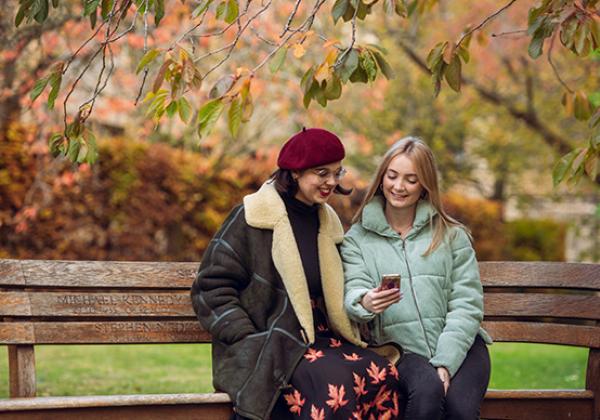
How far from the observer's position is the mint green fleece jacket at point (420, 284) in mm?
4109

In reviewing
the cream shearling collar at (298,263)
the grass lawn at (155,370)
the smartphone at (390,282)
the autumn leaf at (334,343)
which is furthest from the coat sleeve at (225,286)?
the grass lawn at (155,370)

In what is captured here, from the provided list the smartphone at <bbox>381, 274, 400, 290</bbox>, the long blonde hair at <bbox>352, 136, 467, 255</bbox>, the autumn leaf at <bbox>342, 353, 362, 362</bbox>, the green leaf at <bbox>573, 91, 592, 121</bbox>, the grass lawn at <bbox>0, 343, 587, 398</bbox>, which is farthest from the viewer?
the grass lawn at <bbox>0, 343, 587, 398</bbox>

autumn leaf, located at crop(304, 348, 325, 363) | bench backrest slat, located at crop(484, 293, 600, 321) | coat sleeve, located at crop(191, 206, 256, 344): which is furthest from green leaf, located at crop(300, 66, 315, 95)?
bench backrest slat, located at crop(484, 293, 600, 321)

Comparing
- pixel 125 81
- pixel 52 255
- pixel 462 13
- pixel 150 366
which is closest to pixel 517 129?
pixel 462 13

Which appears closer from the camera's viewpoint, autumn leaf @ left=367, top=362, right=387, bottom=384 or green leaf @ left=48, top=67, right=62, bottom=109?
green leaf @ left=48, top=67, right=62, bottom=109

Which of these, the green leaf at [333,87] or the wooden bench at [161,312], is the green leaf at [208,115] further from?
the wooden bench at [161,312]

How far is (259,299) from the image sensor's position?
4.10 meters

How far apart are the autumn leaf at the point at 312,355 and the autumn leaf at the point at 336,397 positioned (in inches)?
5.9

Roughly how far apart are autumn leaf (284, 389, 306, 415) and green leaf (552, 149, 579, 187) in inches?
52.6

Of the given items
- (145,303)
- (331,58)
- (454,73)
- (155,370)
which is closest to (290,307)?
(145,303)

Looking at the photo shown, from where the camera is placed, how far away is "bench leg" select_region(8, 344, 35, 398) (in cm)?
417

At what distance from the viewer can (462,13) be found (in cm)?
1538

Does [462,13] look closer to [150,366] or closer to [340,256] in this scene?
[150,366]

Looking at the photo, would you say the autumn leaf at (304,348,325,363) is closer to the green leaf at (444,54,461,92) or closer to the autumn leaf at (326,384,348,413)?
the autumn leaf at (326,384,348,413)
